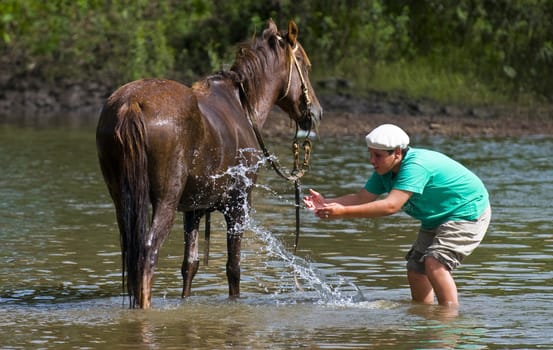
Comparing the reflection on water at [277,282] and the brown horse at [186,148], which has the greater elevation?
the brown horse at [186,148]

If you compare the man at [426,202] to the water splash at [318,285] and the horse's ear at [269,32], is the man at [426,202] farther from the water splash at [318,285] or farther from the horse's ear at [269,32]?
the horse's ear at [269,32]

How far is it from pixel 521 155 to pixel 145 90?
11.5 m

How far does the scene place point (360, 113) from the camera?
24.4 meters

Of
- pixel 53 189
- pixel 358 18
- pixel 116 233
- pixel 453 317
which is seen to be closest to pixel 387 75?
pixel 358 18

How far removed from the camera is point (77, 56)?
92.4ft

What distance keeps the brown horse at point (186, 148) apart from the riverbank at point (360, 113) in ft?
41.5

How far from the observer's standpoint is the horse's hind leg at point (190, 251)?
8.86m

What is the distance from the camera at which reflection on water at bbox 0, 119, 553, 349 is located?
7523 mm

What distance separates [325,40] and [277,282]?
1910 cm

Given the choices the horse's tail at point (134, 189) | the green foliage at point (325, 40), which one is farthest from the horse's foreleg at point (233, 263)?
the green foliage at point (325, 40)

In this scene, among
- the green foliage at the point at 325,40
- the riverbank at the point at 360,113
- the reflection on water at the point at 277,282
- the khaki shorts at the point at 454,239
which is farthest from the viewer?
the green foliage at the point at 325,40

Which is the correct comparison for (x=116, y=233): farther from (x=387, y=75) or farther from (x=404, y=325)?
(x=387, y=75)

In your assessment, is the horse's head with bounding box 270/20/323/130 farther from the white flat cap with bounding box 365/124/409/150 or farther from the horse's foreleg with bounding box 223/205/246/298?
the white flat cap with bounding box 365/124/409/150

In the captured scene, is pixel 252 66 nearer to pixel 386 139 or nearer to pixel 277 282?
pixel 277 282
